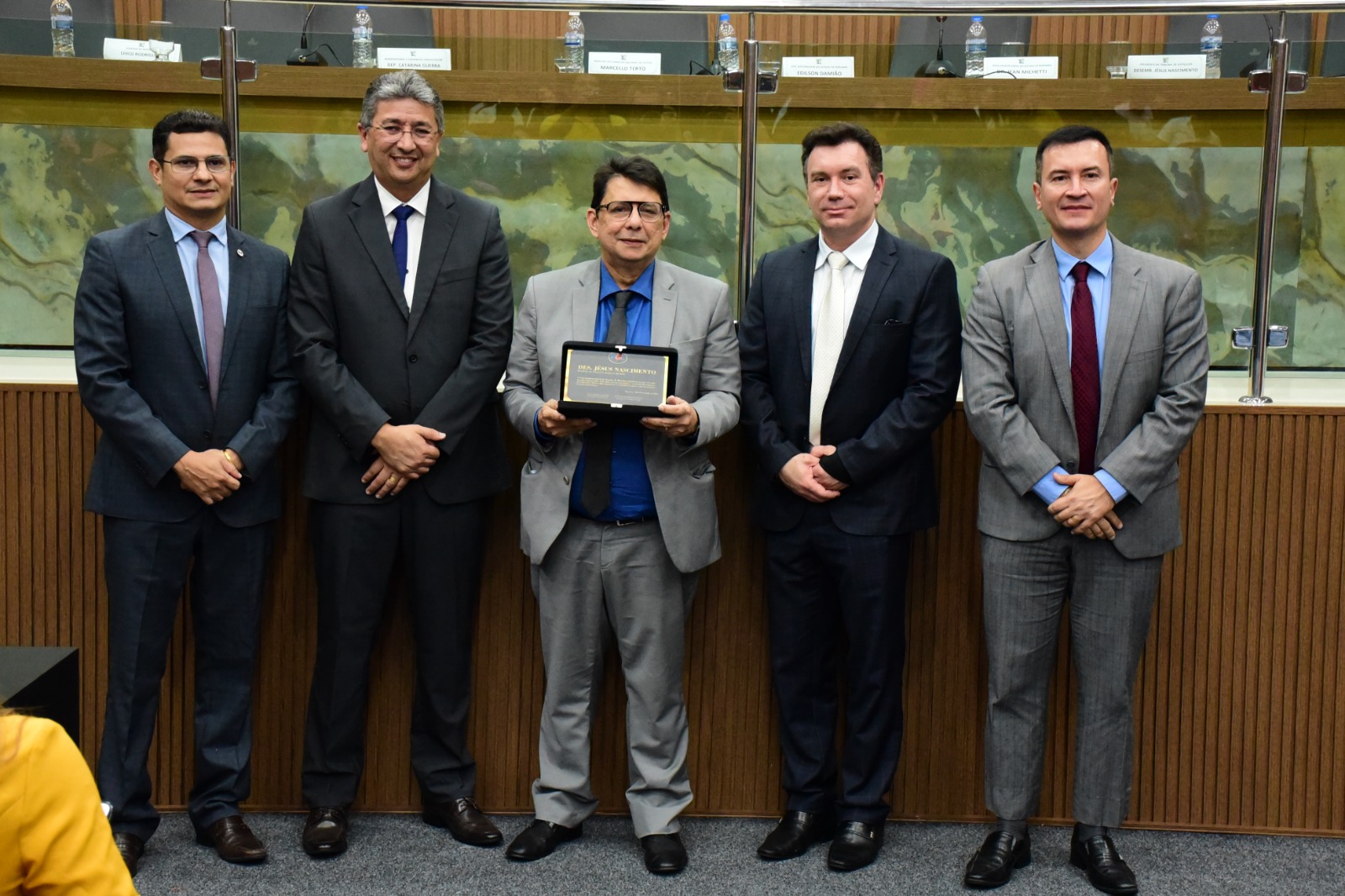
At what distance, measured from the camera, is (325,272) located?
2930 millimetres

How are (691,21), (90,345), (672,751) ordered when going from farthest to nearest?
(691,21)
(672,751)
(90,345)

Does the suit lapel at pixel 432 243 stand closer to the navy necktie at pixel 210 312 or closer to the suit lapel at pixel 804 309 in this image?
the navy necktie at pixel 210 312

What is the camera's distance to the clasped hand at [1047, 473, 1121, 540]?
107 inches

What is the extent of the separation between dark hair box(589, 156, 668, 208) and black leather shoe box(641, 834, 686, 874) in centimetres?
141

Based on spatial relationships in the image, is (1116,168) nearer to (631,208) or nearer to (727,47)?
(727,47)

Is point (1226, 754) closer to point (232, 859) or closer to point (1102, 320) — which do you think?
point (1102, 320)

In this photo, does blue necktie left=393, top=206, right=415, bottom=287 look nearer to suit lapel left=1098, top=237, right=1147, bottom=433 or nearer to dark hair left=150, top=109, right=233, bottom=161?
dark hair left=150, top=109, right=233, bottom=161

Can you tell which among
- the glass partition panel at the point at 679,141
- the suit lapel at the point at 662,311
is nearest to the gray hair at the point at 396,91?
the glass partition panel at the point at 679,141

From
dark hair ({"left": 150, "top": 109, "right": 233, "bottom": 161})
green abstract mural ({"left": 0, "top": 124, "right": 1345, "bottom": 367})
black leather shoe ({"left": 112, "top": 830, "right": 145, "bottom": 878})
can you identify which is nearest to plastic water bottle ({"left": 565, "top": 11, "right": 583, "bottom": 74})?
green abstract mural ({"left": 0, "top": 124, "right": 1345, "bottom": 367})

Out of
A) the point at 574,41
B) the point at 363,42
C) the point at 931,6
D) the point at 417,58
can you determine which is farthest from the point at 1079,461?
the point at 363,42

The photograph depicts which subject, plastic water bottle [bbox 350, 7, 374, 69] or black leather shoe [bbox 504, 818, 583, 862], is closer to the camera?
black leather shoe [bbox 504, 818, 583, 862]

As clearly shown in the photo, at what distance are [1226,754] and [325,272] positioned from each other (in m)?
2.40

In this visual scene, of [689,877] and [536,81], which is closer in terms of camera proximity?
[689,877]

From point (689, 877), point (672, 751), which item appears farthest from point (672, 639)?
point (689, 877)
